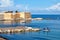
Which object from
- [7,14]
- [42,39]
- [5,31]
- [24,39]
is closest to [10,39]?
[24,39]

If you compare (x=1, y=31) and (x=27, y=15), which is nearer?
(x=1, y=31)

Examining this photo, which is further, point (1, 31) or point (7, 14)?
point (7, 14)

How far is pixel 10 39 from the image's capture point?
46188 mm

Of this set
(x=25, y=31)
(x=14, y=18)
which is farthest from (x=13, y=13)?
(x=25, y=31)

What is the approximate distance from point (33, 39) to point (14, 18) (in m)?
77.4

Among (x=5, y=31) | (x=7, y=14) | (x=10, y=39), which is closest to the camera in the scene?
(x=10, y=39)

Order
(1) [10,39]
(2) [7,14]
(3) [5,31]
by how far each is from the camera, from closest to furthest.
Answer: (1) [10,39] < (3) [5,31] < (2) [7,14]

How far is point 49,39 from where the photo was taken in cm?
4625

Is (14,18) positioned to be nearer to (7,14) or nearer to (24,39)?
(7,14)

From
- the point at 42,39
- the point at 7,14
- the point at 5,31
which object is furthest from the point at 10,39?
the point at 7,14

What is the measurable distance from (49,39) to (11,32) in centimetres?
1351

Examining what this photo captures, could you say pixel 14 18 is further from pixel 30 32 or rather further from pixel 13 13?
pixel 30 32

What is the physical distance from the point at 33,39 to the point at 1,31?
12.9 meters

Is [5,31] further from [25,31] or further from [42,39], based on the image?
[42,39]
